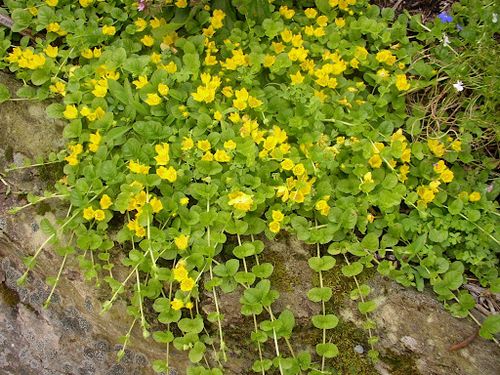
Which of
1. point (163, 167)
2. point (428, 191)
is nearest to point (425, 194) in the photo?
point (428, 191)

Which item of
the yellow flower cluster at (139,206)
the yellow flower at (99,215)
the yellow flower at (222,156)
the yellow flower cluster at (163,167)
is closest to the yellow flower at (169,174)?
the yellow flower cluster at (163,167)

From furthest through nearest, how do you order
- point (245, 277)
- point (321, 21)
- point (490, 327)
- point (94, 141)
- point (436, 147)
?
point (321, 21)
point (436, 147)
point (94, 141)
point (245, 277)
point (490, 327)

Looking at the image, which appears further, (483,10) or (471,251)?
(483,10)

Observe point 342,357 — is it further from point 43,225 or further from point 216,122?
point 43,225

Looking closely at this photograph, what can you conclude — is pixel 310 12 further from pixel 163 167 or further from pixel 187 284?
pixel 187 284

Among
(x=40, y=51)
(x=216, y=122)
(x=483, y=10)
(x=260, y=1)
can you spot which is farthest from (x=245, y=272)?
(x=483, y=10)

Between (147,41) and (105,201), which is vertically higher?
(147,41)
